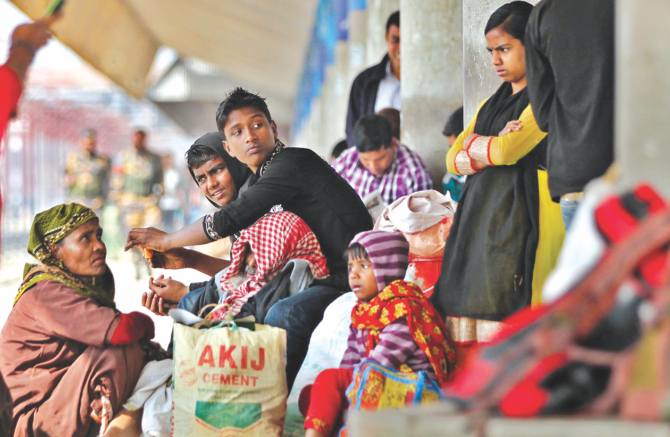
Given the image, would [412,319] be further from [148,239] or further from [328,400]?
[148,239]

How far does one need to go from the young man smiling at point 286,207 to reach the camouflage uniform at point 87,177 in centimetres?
805

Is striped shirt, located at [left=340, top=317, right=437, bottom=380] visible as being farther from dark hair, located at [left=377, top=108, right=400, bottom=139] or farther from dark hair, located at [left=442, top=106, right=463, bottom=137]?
dark hair, located at [left=377, top=108, right=400, bottom=139]

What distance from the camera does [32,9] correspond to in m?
7.51

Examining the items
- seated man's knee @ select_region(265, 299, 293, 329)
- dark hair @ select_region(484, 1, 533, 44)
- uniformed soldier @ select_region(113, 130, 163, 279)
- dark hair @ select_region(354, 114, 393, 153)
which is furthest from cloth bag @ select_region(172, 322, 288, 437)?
Result: uniformed soldier @ select_region(113, 130, 163, 279)

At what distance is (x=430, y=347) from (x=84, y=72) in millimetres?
25473

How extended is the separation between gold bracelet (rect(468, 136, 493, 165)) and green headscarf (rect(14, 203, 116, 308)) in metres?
1.71

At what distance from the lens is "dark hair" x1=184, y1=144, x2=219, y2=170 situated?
12.1 ft

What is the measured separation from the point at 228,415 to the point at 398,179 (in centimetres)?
220

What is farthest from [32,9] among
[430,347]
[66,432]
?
[430,347]

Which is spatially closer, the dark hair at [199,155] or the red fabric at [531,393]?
the red fabric at [531,393]

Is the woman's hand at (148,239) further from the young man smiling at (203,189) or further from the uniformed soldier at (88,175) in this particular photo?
the uniformed soldier at (88,175)

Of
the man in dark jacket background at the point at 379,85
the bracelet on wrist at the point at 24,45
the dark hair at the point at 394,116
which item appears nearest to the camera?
the bracelet on wrist at the point at 24,45

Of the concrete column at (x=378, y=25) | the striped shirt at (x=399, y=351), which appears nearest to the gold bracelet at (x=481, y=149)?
the striped shirt at (x=399, y=351)

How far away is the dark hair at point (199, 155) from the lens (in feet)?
12.1
